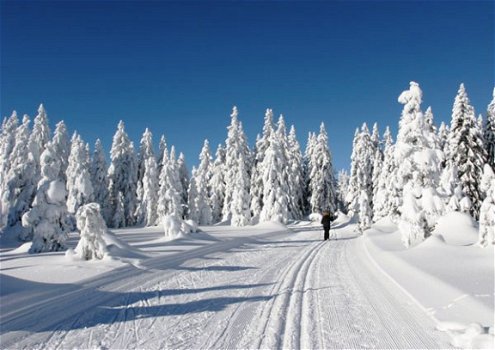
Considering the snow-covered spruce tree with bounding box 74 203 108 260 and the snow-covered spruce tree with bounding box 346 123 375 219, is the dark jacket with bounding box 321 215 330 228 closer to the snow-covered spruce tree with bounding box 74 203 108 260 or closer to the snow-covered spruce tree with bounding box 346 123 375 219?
the snow-covered spruce tree with bounding box 74 203 108 260

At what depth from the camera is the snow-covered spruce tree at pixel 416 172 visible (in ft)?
58.0

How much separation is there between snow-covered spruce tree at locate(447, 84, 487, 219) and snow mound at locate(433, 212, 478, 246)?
36.4 ft

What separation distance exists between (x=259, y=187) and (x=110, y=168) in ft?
79.1

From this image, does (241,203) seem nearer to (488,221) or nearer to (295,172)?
(295,172)

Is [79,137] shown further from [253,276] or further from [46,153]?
[253,276]

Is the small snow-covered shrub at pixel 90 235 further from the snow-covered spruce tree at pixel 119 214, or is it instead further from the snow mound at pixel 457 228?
the snow-covered spruce tree at pixel 119 214

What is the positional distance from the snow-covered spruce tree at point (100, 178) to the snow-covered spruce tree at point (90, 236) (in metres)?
42.2

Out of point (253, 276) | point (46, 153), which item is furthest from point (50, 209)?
point (253, 276)

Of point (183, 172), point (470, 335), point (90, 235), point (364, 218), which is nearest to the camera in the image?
point (470, 335)

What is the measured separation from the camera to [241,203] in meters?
42.9

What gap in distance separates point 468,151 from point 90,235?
32.7m

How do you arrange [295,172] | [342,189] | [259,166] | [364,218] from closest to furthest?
1. [364,218]
2. [259,166]
3. [295,172]
4. [342,189]

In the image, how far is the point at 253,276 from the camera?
10.3 meters

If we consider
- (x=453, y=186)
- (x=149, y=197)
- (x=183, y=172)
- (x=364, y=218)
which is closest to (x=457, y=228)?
(x=453, y=186)
